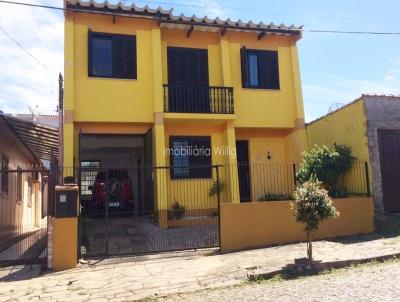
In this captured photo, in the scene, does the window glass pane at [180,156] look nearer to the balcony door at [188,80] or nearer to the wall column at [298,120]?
the balcony door at [188,80]

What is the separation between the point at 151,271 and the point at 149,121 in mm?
6316

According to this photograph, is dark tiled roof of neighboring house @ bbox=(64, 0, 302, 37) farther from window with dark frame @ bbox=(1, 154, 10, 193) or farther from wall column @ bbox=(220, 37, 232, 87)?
window with dark frame @ bbox=(1, 154, 10, 193)

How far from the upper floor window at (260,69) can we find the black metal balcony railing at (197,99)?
4.29 ft

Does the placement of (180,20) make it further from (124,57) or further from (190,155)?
(190,155)

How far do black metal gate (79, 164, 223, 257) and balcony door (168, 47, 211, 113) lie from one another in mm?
2192

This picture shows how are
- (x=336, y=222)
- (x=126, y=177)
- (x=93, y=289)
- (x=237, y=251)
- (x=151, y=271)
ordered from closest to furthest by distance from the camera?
(x=93, y=289), (x=151, y=271), (x=237, y=251), (x=336, y=222), (x=126, y=177)

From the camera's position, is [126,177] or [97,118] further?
[126,177]

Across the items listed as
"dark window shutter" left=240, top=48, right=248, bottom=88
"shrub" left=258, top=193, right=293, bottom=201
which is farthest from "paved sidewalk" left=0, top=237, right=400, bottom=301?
"dark window shutter" left=240, top=48, right=248, bottom=88

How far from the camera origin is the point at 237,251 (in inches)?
402

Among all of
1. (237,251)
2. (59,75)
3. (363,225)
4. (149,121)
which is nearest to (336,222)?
(363,225)

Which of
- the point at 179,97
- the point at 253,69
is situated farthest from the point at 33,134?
the point at 253,69

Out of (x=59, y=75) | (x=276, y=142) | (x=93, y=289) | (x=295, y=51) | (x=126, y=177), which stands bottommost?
(x=93, y=289)

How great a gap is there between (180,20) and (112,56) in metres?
2.52

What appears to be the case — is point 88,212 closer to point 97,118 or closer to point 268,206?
point 97,118
